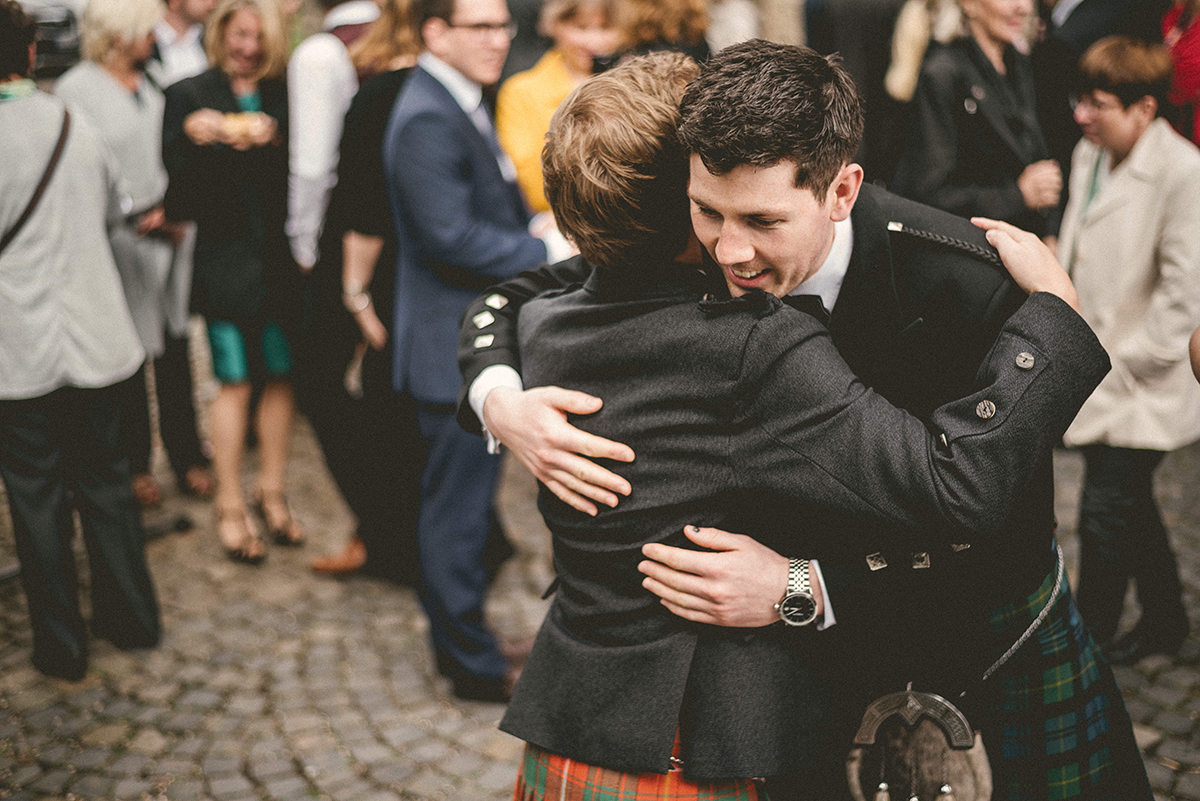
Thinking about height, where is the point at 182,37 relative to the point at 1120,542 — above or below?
above

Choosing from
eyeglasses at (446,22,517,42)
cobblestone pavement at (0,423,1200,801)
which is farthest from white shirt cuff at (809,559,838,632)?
eyeglasses at (446,22,517,42)

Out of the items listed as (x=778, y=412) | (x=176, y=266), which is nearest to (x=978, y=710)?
(x=778, y=412)

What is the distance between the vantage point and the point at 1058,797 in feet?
6.45

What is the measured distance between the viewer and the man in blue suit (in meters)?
3.57

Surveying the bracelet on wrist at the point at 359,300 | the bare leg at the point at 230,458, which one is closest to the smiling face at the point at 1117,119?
the bracelet on wrist at the point at 359,300

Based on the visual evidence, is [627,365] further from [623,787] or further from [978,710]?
[978,710]

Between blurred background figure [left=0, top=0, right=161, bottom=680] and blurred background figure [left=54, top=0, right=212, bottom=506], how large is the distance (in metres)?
0.61

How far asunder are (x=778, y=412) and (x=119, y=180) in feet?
11.9

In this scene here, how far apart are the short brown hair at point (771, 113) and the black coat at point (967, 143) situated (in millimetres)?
2447

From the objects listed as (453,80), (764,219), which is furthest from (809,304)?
(453,80)

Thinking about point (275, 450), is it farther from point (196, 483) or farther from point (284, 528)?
point (196, 483)

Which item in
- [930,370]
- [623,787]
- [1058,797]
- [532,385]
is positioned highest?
[930,370]

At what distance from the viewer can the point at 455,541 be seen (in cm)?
385

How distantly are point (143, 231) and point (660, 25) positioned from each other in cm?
292
